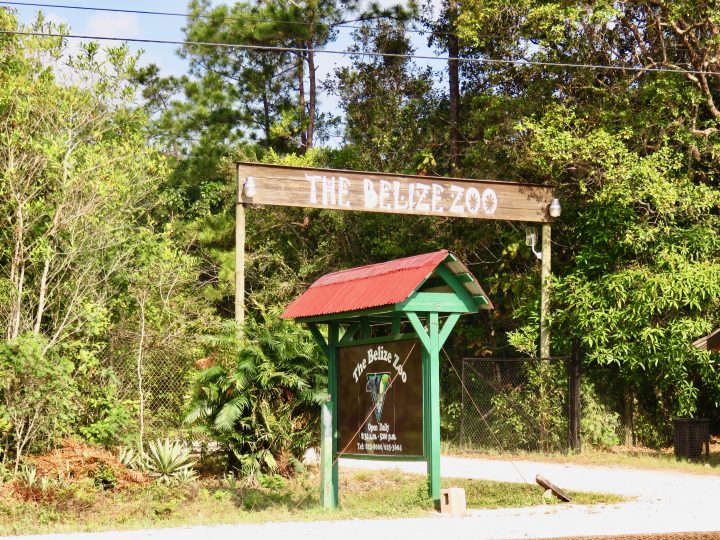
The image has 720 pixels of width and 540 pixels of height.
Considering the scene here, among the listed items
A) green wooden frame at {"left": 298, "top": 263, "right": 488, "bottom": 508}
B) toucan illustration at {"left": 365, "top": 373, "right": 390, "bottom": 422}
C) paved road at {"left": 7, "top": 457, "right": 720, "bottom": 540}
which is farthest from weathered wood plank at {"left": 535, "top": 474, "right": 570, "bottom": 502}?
toucan illustration at {"left": 365, "top": 373, "right": 390, "bottom": 422}

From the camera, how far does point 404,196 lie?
746 inches

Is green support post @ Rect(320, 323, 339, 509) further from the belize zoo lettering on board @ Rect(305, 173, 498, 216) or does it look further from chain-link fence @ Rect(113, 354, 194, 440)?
the belize zoo lettering on board @ Rect(305, 173, 498, 216)

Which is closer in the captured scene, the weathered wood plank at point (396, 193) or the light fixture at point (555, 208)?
the weathered wood plank at point (396, 193)

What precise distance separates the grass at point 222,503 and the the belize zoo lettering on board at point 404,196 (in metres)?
6.04

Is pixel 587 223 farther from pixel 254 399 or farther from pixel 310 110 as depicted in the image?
pixel 310 110

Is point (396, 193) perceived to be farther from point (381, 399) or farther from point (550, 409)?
point (381, 399)

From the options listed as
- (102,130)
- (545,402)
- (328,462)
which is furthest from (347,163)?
(328,462)

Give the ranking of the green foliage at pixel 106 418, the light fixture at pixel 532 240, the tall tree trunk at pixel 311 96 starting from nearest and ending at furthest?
the green foliage at pixel 106 418 < the light fixture at pixel 532 240 < the tall tree trunk at pixel 311 96

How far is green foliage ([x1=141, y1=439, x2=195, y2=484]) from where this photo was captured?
13.4 meters

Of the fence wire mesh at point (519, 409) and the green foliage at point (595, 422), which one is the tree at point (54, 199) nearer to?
the fence wire mesh at point (519, 409)

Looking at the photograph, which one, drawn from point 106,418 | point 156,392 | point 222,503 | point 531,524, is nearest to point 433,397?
point 531,524

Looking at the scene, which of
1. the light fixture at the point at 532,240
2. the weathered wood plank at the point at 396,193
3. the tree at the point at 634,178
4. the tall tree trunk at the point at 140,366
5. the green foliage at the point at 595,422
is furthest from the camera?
the light fixture at the point at 532,240

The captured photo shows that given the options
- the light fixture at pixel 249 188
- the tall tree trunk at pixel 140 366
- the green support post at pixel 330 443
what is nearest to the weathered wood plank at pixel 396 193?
the light fixture at pixel 249 188

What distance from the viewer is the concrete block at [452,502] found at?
426 inches
